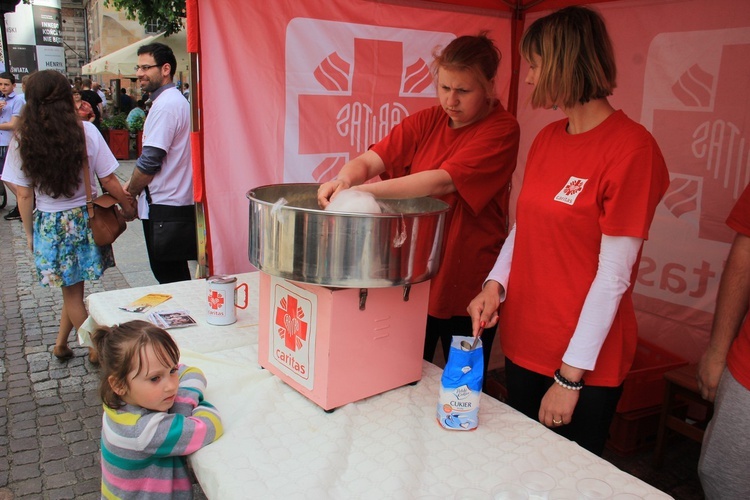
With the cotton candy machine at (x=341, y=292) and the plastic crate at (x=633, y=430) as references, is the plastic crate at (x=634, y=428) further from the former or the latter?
the cotton candy machine at (x=341, y=292)

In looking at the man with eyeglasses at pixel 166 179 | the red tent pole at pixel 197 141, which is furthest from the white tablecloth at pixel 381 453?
the man with eyeglasses at pixel 166 179

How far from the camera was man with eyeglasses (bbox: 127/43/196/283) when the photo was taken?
3158mm

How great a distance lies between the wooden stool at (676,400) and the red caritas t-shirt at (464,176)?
3.65 feet

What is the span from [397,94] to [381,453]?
2.18m

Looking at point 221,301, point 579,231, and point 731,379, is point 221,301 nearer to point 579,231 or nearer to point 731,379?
point 579,231

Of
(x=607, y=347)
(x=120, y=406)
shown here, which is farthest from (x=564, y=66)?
(x=120, y=406)

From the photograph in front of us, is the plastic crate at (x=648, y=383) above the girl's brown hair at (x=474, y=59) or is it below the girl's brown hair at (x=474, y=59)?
below

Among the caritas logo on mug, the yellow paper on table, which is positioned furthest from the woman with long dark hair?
the caritas logo on mug

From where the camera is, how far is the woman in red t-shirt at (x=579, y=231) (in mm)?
1349

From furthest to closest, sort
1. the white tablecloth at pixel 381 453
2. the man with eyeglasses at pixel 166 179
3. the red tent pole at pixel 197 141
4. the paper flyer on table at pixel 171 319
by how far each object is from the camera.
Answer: the man with eyeglasses at pixel 166 179, the red tent pole at pixel 197 141, the paper flyer on table at pixel 171 319, the white tablecloth at pixel 381 453

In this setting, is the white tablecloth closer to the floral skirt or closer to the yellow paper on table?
the yellow paper on table

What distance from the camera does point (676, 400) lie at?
2.73 metres

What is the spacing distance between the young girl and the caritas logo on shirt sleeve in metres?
0.98

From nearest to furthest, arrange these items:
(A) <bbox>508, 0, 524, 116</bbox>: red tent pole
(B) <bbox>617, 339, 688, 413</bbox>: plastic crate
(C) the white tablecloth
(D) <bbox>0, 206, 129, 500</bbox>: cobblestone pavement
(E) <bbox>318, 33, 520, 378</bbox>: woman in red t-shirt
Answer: (C) the white tablecloth, (E) <bbox>318, 33, 520, 378</bbox>: woman in red t-shirt, (D) <bbox>0, 206, 129, 500</bbox>: cobblestone pavement, (B) <bbox>617, 339, 688, 413</bbox>: plastic crate, (A) <bbox>508, 0, 524, 116</bbox>: red tent pole
